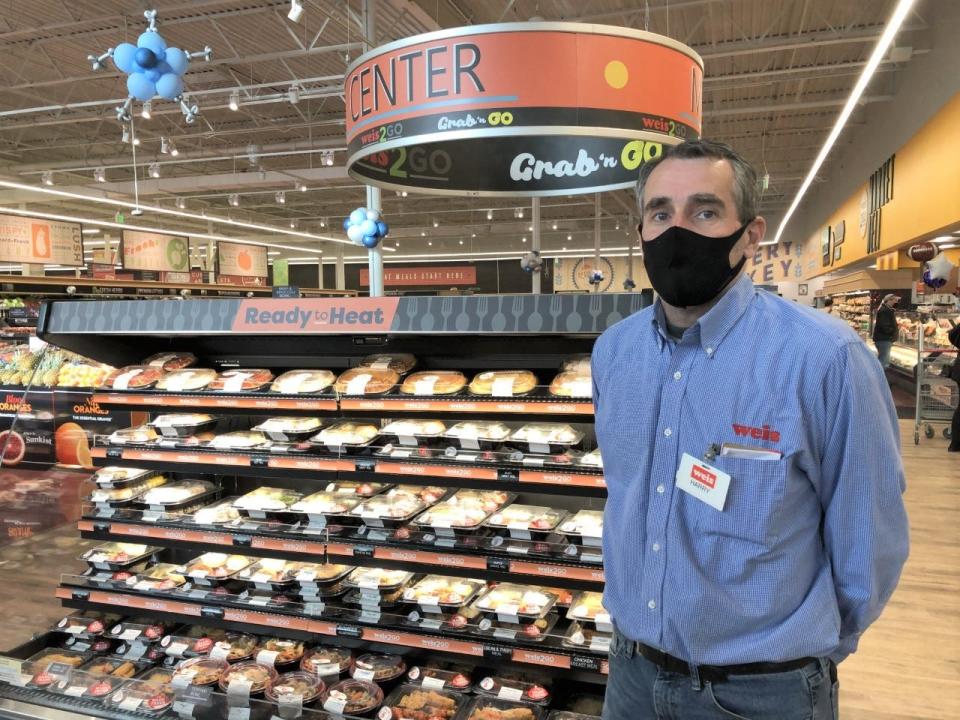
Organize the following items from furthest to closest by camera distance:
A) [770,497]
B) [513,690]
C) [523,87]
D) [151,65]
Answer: [151,65]
[513,690]
[523,87]
[770,497]

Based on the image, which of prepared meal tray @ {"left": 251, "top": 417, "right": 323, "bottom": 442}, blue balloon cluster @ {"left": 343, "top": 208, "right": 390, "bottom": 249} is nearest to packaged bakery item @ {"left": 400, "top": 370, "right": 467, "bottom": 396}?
prepared meal tray @ {"left": 251, "top": 417, "right": 323, "bottom": 442}

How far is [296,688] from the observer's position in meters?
2.93

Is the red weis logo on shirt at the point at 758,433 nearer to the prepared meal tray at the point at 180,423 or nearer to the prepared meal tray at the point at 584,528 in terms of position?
the prepared meal tray at the point at 584,528

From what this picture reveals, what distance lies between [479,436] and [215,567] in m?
1.70

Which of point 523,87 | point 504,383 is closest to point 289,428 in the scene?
point 504,383

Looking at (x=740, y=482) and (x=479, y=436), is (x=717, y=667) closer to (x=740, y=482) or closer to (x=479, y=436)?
(x=740, y=482)

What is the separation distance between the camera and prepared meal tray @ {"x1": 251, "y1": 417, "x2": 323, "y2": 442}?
11.1ft

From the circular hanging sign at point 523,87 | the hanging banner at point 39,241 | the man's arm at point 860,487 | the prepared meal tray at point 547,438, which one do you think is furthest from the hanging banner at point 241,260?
the man's arm at point 860,487

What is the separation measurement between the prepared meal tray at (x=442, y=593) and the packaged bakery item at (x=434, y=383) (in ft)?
3.12

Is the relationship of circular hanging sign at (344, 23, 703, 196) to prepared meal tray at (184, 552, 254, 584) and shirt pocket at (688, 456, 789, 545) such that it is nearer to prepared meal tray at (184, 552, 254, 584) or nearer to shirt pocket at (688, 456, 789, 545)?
shirt pocket at (688, 456, 789, 545)

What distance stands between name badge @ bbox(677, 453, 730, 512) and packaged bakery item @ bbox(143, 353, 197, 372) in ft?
10.2

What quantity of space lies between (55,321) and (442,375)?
6.57 ft

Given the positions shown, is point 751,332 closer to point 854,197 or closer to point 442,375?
point 442,375

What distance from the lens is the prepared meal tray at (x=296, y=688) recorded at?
2.83 m
